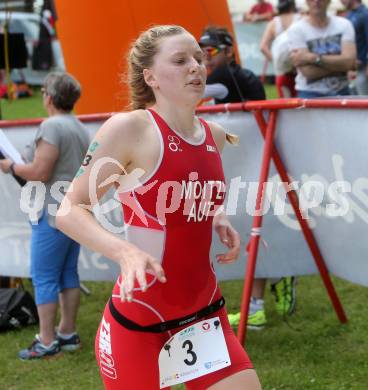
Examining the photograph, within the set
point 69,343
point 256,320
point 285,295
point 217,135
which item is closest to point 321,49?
point 285,295

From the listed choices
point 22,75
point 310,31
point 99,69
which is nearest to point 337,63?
point 310,31

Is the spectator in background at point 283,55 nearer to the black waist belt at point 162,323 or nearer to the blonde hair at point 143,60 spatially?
the blonde hair at point 143,60

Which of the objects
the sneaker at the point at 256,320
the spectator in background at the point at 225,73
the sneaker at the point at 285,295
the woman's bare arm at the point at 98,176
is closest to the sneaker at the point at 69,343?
the sneaker at the point at 256,320

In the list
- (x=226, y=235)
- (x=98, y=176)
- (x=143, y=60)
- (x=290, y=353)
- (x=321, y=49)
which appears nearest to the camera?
(x=98, y=176)

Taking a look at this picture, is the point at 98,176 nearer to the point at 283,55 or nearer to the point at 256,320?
the point at 256,320

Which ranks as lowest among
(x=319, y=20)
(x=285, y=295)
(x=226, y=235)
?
(x=285, y=295)

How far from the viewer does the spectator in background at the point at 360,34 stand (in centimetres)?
969

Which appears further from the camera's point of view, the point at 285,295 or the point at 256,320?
the point at 285,295

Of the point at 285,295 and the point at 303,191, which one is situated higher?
the point at 303,191

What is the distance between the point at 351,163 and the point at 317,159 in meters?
0.27

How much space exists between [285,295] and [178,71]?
3.01m

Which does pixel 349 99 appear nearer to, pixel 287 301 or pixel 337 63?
pixel 287 301

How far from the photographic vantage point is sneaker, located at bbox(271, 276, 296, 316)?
561cm

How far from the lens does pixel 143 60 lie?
3.03m
